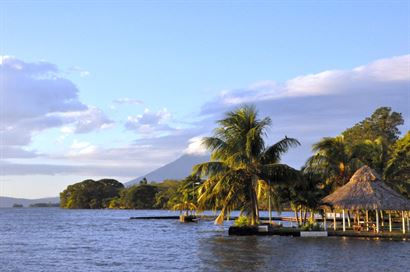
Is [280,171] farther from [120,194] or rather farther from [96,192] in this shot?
[96,192]

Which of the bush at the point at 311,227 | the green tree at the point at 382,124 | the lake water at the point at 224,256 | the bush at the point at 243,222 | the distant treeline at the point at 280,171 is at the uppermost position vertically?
the green tree at the point at 382,124

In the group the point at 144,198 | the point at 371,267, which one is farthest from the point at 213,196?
the point at 144,198

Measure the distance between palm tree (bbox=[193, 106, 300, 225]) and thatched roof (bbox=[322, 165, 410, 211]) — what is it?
3.54m

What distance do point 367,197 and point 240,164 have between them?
28.3 feet

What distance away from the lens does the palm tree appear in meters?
38.5

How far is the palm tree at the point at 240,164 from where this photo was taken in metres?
38.5

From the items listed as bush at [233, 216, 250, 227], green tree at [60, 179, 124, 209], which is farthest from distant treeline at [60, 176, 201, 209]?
bush at [233, 216, 250, 227]

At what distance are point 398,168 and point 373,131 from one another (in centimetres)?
2708

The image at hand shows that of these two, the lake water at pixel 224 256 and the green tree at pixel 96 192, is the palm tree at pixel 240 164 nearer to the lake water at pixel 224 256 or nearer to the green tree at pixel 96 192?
the lake water at pixel 224 256

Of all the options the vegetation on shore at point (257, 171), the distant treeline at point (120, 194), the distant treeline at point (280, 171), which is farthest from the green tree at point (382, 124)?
the distant treeline at point (120, 194)

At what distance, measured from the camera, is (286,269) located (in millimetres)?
22953

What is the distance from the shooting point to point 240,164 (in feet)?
127

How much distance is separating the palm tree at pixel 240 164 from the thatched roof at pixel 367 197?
11.6 ft

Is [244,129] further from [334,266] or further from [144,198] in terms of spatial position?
[144,198]
